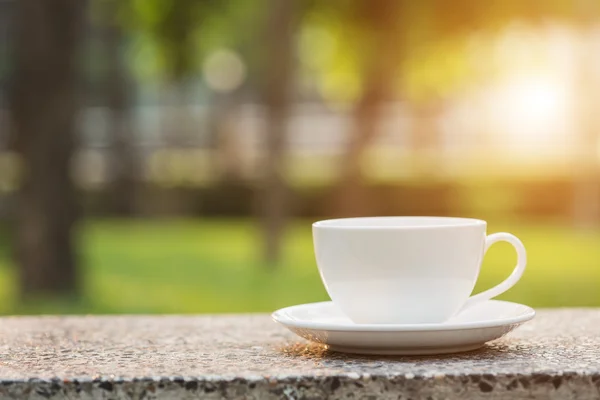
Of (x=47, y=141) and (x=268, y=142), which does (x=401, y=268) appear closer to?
(x=47, y=141)

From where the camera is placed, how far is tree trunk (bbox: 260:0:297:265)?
8.78m

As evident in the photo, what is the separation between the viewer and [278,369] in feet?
2.63

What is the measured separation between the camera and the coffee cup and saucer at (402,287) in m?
0.84

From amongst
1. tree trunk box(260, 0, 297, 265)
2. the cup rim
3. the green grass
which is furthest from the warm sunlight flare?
the cup rim

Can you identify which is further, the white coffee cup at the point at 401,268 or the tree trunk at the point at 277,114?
Answer: the tree trunk at the point at 277,114

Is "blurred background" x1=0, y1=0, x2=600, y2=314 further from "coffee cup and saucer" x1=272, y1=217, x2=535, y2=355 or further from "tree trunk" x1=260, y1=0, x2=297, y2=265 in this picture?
"coffee cup and saucer" x1=272, y1=217, x2=535, y2=355

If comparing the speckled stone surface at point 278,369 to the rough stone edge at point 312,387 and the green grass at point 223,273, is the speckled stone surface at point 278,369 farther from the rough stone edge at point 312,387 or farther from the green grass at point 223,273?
the green grass at point 223,273

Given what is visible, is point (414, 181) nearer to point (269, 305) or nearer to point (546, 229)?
point (546, 229)

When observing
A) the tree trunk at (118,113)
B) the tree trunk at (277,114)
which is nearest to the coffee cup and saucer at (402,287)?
the tree trunk at (277,114)

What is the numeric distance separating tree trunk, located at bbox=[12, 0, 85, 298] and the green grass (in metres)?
0.25

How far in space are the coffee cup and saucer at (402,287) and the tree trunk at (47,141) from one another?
19.2ft

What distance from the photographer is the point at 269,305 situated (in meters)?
6.67

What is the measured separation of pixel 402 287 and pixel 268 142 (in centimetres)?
828

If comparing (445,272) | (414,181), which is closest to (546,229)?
(414,181)
